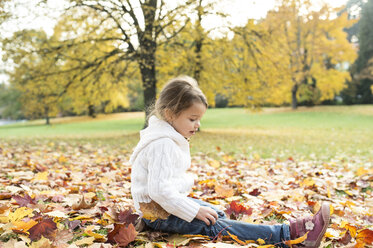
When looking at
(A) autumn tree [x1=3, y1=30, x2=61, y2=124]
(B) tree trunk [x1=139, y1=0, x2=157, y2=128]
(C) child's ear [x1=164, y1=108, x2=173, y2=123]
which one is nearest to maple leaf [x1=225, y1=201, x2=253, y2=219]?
(C) child's ear [x1=164, y1=108, x2=173, y2=123]

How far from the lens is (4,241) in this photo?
5.87 ft

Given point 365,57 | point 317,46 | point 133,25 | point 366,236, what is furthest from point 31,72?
point 365,57

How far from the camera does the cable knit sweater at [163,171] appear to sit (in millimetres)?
1831

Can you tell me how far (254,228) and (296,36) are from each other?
27467mm

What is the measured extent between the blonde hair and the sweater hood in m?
0.07

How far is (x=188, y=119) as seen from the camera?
2072mm

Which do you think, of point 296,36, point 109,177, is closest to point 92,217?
point 109,177

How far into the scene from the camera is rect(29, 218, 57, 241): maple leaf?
69.4 inches

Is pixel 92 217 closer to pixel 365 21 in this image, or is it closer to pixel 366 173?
pixel 366 173

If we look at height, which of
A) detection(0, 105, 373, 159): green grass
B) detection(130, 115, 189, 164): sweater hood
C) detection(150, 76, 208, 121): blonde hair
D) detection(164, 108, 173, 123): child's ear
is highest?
detection(150, 76, 208, 121): blonde hair

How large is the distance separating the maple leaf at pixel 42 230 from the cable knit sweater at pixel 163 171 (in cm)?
52

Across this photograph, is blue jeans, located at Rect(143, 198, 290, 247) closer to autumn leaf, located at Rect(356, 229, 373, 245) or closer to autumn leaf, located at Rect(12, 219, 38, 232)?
autumn leaf, located at Rect(356, 229, 373, 245)

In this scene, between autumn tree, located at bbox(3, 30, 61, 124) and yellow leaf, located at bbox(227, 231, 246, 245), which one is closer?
yellow leaf, located at bbox(227, 231, 246, 245)

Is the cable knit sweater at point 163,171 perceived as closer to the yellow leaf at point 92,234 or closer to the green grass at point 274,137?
the yellow leaf at point 92,234
